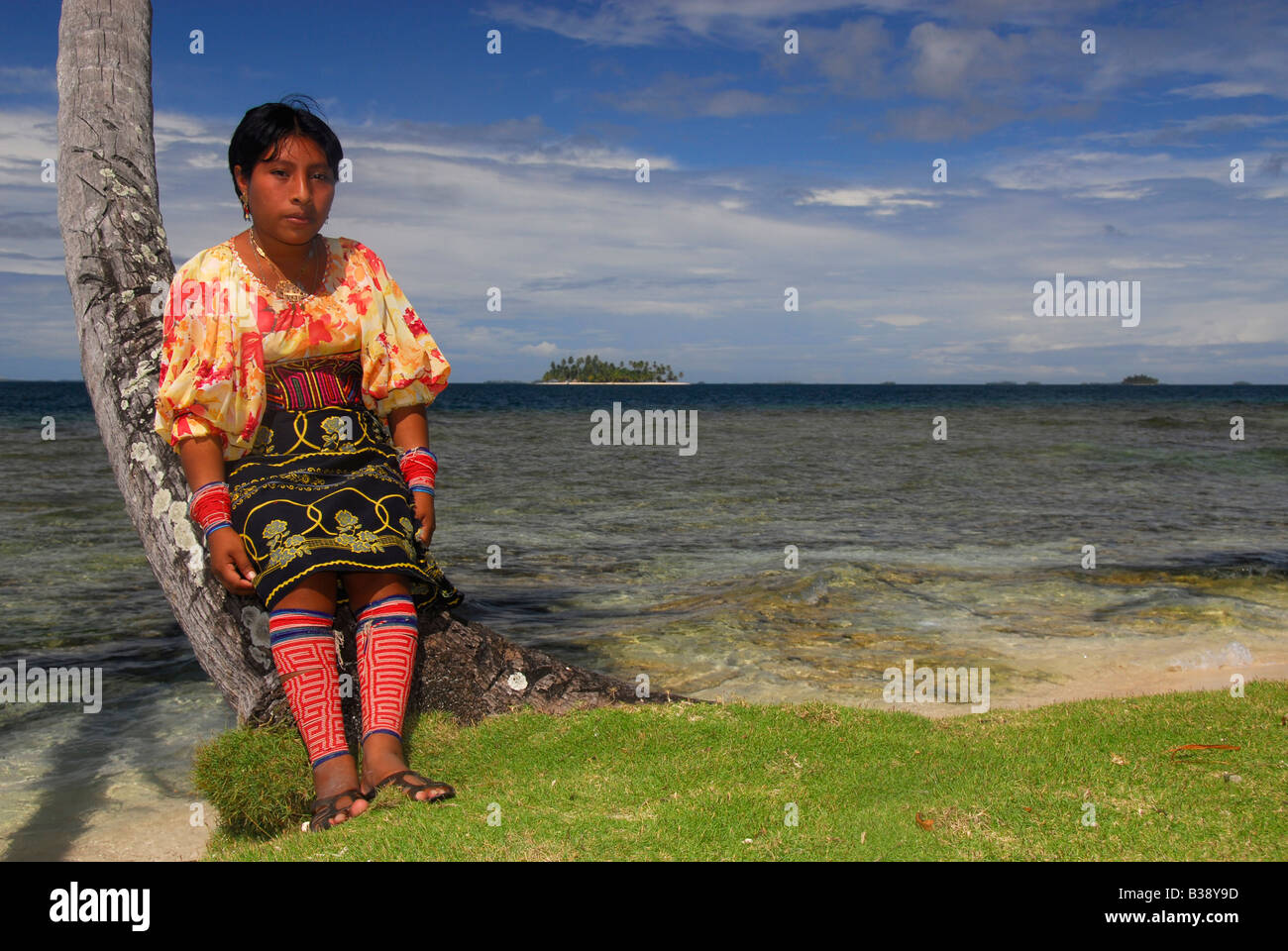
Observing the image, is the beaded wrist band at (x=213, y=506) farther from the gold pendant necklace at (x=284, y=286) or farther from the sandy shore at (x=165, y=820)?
the sandy shore at (x=165, y=820)

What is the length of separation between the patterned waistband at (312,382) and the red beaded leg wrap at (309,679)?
105cm

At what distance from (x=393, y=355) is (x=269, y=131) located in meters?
1.18

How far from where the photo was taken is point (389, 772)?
14.2 ft

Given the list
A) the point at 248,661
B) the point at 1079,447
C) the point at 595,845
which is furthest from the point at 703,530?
the point at 1079,447

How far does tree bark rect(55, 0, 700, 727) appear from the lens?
504 centimetres

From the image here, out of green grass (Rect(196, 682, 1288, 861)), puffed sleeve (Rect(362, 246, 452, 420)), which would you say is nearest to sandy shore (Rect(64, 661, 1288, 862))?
green grass (Rect(196, 682, 1288, 861))

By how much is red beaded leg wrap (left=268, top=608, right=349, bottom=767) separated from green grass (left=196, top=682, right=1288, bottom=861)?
26 centimetres

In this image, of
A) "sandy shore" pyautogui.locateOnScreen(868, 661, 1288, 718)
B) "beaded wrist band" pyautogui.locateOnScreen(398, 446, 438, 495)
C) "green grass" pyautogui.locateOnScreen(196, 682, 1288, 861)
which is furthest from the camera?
"sandy shore" pyautogui.locateOnScreen(868, 661, 1288, 718)

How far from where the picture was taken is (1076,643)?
8.58 meters

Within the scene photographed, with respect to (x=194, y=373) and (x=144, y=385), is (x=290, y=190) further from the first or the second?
(x=144, y=385)

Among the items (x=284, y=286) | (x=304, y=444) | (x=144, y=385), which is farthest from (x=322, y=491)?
(x=144, y=385)

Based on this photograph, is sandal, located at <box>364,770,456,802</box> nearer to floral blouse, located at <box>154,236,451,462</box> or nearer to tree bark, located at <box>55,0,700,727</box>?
tree bark, located at <box>55,0,700,727</box>

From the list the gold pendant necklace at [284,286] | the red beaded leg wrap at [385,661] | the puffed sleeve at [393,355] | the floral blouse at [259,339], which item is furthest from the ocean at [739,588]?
the gold pendant necklace at [284,286]

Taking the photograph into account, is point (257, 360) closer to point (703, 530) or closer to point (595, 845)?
point (595, 845)
